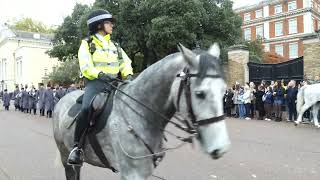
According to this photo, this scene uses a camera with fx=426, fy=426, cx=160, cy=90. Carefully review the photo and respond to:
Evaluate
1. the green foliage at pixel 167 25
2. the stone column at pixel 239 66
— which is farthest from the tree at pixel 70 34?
the stone column at pixel 239 66

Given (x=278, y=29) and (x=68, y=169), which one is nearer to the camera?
(x=68, y=169)

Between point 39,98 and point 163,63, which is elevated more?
point 163,63

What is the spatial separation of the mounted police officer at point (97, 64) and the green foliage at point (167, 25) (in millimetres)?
26759

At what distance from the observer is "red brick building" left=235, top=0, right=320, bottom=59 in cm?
6943

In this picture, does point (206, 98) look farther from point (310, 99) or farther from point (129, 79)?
point (310, 99)

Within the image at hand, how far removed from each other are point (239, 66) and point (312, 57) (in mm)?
5433

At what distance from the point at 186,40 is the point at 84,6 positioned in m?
13.3

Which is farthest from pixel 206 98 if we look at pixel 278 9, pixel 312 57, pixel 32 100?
pixel 278 9

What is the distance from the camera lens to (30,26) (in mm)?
99438

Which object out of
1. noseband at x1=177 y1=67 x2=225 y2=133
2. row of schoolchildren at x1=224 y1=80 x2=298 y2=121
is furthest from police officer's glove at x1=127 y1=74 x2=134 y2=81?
row of schoolchildren at x1=224 y1=80 x2=298 y2=121

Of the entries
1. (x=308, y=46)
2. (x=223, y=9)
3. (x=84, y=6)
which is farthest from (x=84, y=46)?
(x=84, y=6)

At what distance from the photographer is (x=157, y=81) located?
13.8ft

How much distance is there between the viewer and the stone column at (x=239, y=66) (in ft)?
82.9

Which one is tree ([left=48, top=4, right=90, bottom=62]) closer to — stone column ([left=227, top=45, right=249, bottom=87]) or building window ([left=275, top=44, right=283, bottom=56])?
stone column ([left=227, top=45, right=249, bottom=87])
